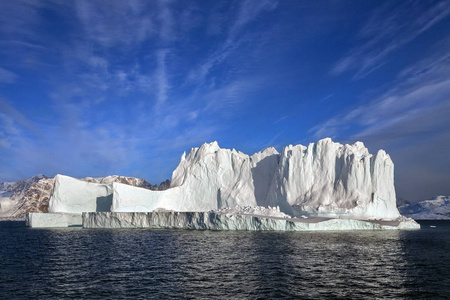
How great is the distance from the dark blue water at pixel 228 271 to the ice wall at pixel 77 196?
2181cm

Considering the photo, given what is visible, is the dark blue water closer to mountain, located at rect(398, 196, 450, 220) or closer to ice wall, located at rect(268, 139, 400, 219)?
ice wall, located at rect(268, 139, 400, 219)

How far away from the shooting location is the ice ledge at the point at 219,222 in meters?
32.3

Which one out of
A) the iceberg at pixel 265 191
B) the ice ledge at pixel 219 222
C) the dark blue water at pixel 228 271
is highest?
the iceberg at pixel 265 191

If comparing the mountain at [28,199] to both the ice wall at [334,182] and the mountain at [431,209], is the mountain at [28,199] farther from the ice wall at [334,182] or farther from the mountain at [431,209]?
the mountain at [431,209]

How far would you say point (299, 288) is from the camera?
1249cm

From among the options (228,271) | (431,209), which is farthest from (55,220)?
(431,209)

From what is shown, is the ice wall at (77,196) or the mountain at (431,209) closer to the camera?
the ice wall at (77,196)

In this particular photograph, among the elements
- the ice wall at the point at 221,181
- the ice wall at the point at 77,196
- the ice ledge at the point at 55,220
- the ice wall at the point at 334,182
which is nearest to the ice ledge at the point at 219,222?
the ice wall at the point at 334,182

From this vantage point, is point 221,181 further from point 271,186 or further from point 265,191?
point 271,186

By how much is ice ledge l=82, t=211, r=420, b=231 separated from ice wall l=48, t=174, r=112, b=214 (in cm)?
434

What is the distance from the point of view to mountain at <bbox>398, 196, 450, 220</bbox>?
8281cm

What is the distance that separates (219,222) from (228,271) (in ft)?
63.8

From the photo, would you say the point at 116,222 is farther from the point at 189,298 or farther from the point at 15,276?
the point at 189,298

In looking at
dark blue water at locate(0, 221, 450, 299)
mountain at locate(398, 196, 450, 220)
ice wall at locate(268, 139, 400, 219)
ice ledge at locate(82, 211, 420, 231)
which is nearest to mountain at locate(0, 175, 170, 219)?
ice ledge at locate(82, 211, 420, 231)
